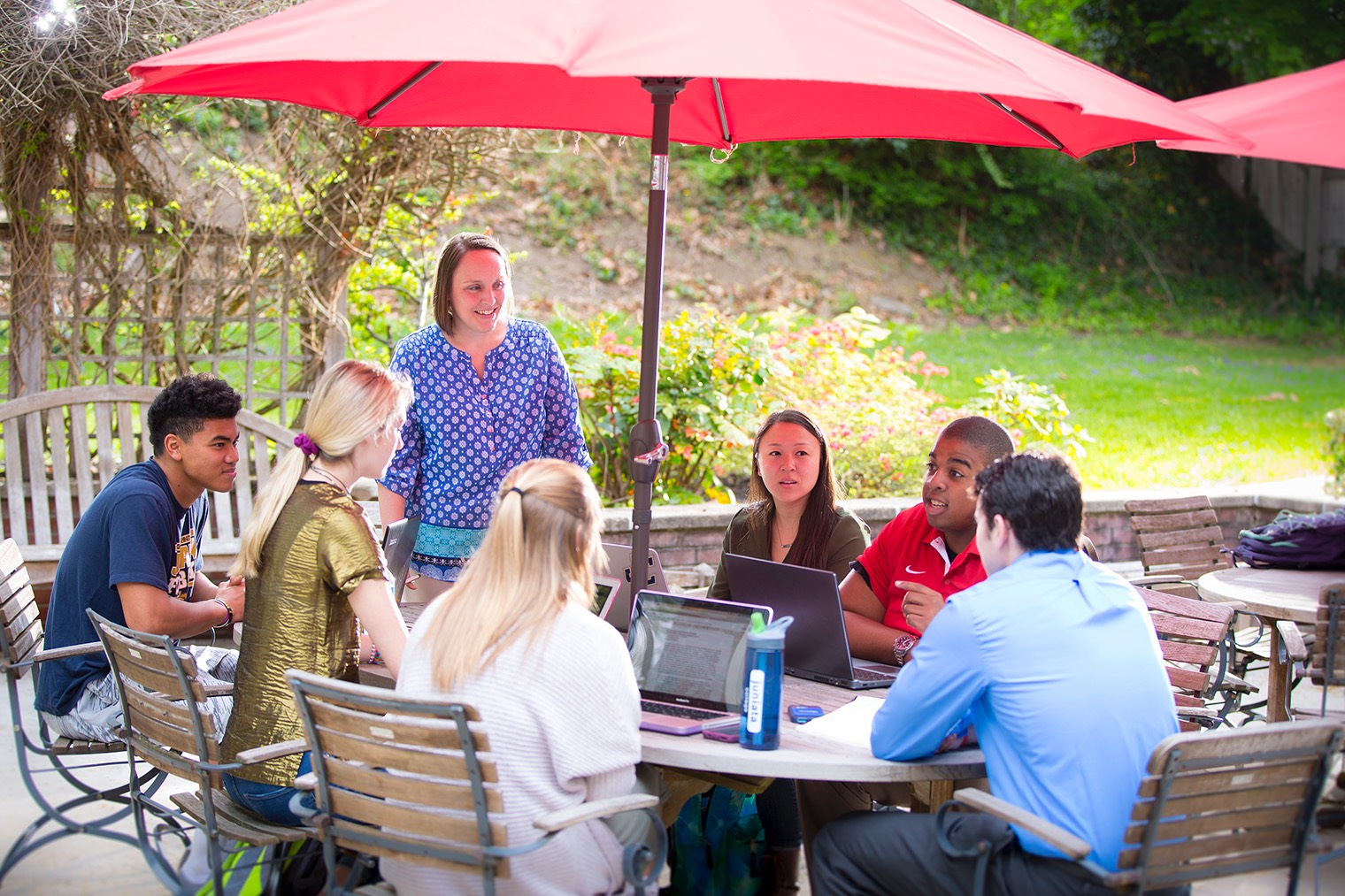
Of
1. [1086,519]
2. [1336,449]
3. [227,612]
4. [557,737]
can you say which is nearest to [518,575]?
[557,737]

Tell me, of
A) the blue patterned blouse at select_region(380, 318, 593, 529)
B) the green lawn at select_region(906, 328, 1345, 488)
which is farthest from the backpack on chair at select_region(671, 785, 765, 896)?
the green lawn at select_region(906, 328, 1345, 488)

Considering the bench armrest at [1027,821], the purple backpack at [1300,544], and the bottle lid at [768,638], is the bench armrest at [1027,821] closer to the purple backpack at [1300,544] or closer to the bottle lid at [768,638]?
the bottle lid at [768,638]

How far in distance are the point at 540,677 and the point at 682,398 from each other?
419cm

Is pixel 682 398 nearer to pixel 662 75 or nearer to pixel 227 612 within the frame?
pixel 227 612

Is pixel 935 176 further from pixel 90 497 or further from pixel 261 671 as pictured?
pixel 261 671

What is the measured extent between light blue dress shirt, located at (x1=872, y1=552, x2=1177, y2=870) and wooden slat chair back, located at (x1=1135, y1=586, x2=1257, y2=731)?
1212 mm

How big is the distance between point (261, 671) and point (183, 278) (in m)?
3.68

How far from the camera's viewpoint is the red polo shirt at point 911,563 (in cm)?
358

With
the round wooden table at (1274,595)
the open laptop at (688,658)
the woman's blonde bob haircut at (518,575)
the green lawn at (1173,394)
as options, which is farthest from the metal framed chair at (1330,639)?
the green lawn at (1173,394)

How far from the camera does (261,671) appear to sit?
9.79 feet

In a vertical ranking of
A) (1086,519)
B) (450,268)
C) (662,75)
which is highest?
(662,75)

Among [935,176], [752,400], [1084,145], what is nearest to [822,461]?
[1084,145]

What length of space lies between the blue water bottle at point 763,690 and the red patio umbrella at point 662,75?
766 mm

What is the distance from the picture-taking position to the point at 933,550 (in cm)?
365
